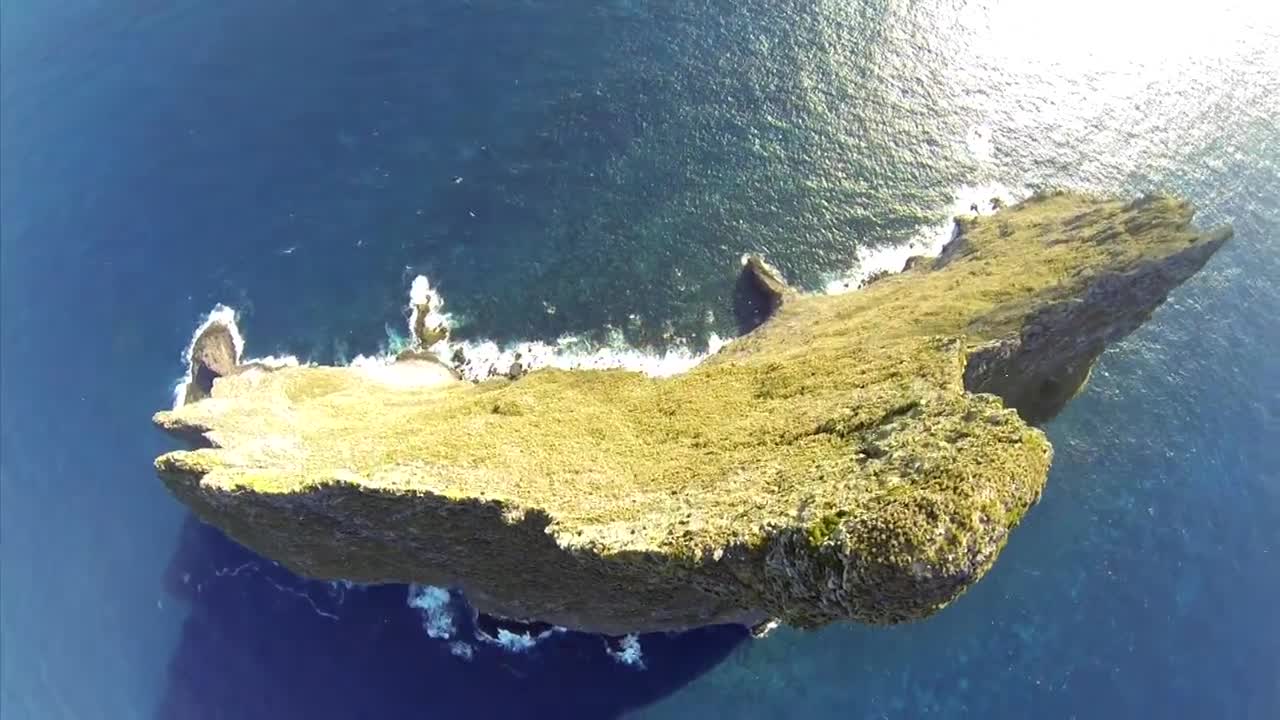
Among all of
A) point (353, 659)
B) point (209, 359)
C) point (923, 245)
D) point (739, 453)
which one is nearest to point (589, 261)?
point (923, 245)

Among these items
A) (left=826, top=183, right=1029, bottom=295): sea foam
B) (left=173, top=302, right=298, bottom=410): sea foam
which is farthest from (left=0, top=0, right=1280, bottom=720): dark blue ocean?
(left=173, top=302, right=298, bottom=410): sea foam

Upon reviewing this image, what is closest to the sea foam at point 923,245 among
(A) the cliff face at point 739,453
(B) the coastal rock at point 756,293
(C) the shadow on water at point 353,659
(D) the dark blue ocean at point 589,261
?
(D) the dark blue ocean at point 589,261

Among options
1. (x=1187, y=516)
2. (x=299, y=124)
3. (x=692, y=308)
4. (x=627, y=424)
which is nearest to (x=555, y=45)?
(x=299, y=124)

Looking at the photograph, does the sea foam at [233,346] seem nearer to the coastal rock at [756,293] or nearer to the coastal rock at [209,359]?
the coastal rock at [209,359]

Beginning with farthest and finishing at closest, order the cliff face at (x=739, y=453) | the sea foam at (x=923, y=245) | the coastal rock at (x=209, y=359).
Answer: the sea foam at (x=923, y=245) → the coastal rock at (x=209, y=359) → the cliff face at (x=739, y=453)

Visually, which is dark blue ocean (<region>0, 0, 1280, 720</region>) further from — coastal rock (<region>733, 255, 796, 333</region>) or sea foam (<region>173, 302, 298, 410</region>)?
sea foam (<region>173, 302, 298, 410</region>)

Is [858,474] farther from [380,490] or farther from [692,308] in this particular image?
[692,308]
